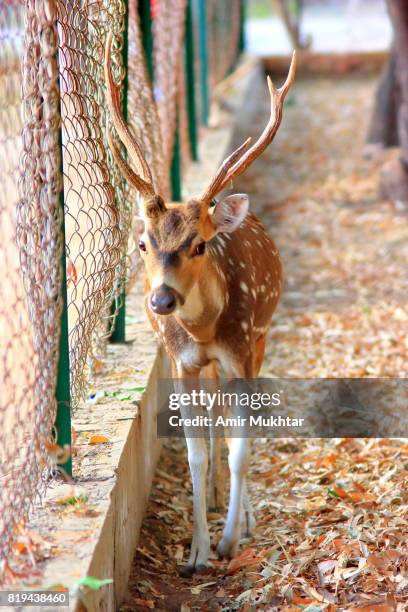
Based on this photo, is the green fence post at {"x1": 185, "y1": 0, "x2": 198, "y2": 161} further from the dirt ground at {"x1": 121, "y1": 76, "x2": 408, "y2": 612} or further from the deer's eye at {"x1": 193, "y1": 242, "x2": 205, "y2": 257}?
the deer's eye at {"x1": 193, "y1": 242, "x2": 205, "y2": 257}

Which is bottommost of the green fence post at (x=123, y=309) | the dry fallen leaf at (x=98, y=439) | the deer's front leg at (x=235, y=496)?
the deer's front leg at (x=235, y=496)

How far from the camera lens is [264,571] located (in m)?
3.70

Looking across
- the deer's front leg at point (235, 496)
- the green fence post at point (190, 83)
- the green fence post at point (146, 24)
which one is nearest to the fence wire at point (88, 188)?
the deer's front leg at point (235, 496)

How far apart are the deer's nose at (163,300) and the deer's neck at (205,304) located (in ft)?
0.78

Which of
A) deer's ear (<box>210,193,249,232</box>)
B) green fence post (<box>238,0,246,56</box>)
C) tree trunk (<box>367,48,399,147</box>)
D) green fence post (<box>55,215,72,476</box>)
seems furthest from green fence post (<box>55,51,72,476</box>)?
green fence post (<box>238,0,246,56</box>)

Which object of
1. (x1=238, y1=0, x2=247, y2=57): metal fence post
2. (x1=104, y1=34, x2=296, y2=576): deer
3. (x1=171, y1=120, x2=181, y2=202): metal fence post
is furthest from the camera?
(x1=238, y1=0, x2=247, y2=57): metal fence post

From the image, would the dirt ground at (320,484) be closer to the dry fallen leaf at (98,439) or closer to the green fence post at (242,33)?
the dry fallen leaf at (98,439)

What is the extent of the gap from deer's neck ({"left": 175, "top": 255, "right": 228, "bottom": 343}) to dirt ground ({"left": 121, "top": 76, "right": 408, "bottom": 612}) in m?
0.91

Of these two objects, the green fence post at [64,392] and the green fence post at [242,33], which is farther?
the green fence post at [242,33]

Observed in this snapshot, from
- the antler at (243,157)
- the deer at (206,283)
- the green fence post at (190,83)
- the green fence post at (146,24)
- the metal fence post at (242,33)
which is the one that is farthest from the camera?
the metal fence post at (242,33)

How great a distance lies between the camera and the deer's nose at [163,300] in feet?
10.6

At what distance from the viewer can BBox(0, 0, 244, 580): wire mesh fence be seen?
9.89ft

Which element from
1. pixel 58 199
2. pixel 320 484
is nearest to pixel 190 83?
pixel 320 484

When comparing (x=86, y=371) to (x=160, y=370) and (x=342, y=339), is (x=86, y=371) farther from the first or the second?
(x=342, y=339)
